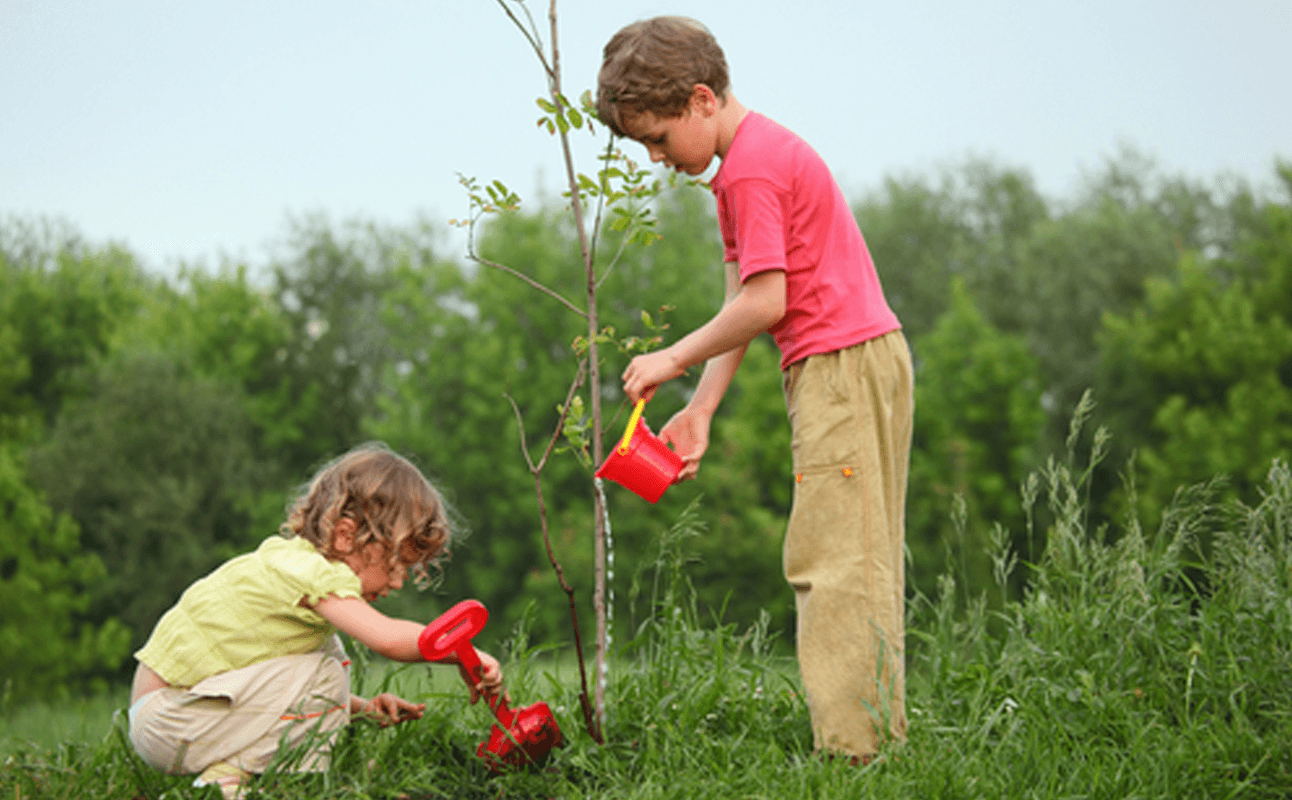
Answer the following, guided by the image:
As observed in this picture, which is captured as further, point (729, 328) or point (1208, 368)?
point (1208, 368)

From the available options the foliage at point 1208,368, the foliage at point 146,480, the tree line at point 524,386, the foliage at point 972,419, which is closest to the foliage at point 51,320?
the tree line at point 524,386

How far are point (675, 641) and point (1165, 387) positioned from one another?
24.0 metres

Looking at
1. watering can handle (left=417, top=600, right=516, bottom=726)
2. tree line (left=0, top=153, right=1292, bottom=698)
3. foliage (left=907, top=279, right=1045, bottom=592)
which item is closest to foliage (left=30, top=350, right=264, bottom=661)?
tree line (left=0, top=153, right=1292, bottom=698)

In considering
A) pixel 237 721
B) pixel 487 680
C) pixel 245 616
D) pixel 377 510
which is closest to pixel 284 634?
pixel 245 616

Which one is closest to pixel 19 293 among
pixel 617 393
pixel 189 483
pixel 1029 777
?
pixel 189 483

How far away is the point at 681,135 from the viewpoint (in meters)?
2.44

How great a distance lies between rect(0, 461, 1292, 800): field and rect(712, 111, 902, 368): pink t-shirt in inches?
25.6

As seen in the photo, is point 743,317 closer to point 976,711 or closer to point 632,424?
point 632,424

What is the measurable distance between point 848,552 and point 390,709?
1147 millimetres

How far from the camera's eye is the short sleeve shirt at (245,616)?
91.0 inches

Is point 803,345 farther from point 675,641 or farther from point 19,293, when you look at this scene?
point 19,293

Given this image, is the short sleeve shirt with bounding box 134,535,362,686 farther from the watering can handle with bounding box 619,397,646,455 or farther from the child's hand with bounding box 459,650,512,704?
the watering can handle with bounding box 619,397,646,455

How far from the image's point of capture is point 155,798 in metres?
2.44

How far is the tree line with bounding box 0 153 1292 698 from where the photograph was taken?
22516mm
